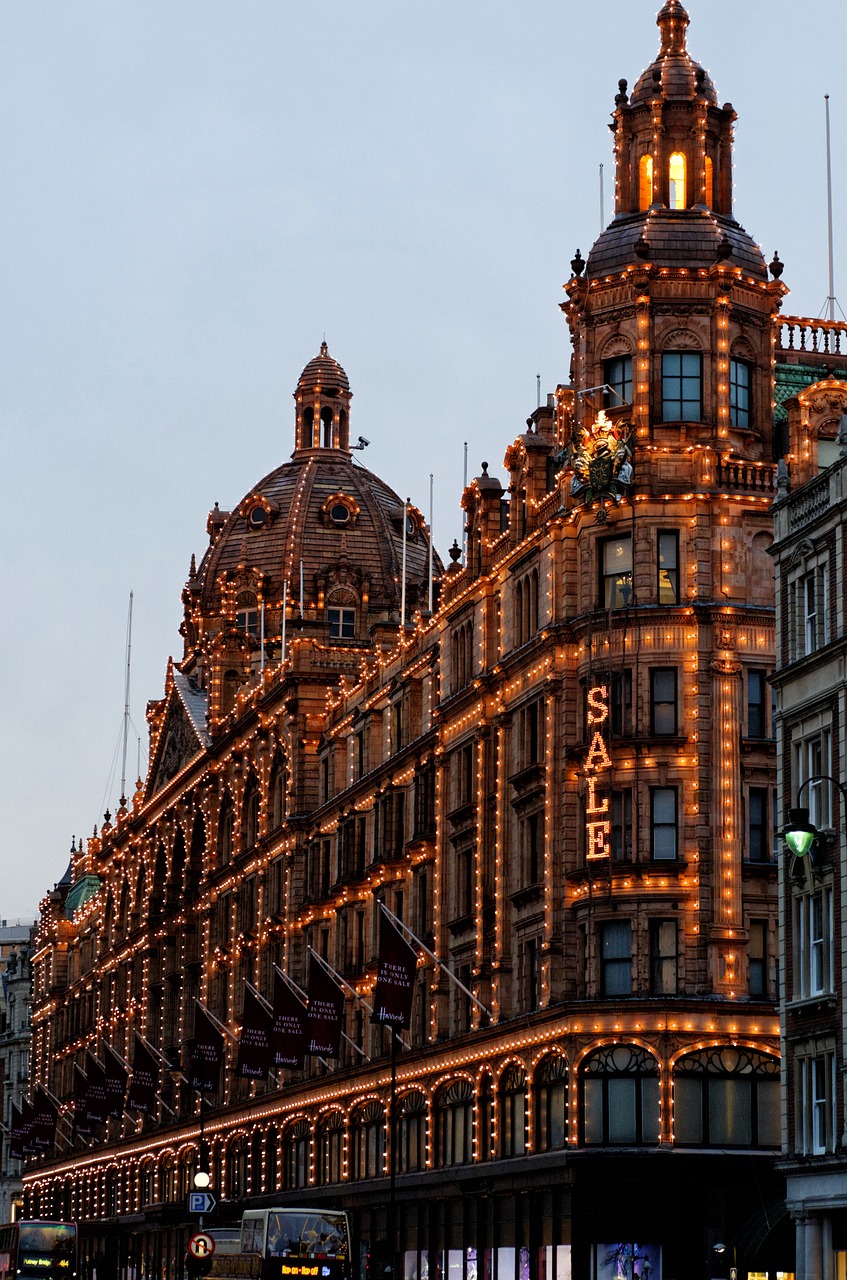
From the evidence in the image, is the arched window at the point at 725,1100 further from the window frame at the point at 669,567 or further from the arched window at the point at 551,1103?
the window frame at the point at 669,567

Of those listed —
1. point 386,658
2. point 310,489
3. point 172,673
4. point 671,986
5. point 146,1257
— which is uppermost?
point 310,489

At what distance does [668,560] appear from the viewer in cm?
7794

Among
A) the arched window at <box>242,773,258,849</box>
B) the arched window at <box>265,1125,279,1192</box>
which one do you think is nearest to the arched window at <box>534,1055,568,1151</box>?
the arched window at <box>265,1125,279,1192</box>

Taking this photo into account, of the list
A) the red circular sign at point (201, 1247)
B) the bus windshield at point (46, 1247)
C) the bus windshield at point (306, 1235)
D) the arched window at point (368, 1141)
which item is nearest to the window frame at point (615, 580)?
the bus windshield at point (306, 1235)

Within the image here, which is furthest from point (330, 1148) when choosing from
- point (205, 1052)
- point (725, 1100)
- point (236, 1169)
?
point (725, 1100)

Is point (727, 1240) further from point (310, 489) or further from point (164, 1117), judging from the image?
point (310, 489)

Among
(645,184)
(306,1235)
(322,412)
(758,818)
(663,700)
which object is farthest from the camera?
(322,412)

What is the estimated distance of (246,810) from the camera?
419 feet

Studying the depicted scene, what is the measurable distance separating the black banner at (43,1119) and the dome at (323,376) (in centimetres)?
6132

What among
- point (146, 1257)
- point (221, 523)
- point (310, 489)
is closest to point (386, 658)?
point (146, 1257)

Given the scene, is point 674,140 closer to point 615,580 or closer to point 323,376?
point 615,580

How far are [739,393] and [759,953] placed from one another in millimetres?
18462

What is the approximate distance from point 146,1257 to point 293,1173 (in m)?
38.5

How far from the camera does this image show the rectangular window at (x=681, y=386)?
7931 centimetres
